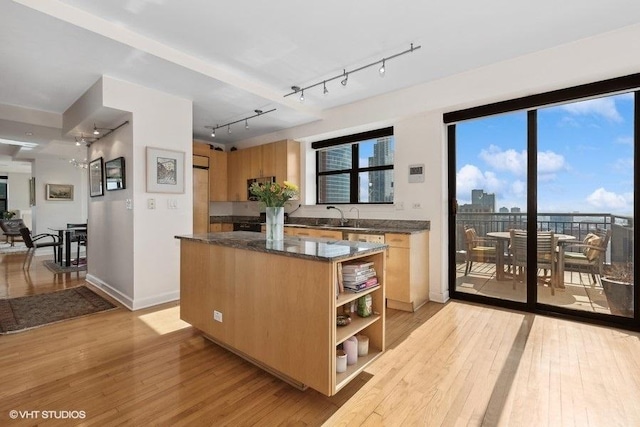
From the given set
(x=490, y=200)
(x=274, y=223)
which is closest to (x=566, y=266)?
(x=490, y=200)

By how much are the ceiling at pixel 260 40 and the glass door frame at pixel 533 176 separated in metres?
0.47

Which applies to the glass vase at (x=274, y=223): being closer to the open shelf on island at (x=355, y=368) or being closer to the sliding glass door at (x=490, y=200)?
the open shelf on island at (x=355, y=368)

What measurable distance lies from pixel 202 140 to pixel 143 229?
10.2ft

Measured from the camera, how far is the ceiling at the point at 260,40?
7.63 feet

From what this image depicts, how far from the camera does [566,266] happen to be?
327 centimetres

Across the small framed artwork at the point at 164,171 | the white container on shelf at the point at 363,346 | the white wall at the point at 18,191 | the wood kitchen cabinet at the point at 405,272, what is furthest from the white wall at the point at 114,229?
the white wall at the point at 18,191

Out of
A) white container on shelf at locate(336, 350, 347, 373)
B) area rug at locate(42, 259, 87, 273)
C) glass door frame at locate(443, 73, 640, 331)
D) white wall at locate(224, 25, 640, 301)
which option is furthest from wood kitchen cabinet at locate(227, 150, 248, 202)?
white container on shelf at locate(336, 350, 347, 373)

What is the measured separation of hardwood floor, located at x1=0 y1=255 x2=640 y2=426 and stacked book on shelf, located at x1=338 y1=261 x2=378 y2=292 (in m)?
0.64

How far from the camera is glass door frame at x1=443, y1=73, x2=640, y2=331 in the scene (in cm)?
279

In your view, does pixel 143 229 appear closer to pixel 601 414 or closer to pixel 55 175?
pixel 601 414

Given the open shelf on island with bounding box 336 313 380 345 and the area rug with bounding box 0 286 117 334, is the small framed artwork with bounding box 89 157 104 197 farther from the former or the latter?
the open shelf on island with bounding box 336 313 380 345

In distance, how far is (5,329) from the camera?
286cm

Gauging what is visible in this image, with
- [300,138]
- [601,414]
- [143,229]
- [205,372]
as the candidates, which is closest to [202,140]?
[300,138]

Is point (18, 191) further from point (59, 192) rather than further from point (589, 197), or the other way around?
point (589, 197)
